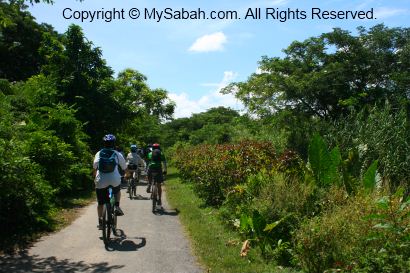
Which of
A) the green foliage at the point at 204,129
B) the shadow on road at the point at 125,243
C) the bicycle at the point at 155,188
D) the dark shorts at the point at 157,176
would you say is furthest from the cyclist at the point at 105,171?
the green foliage at the point at 204,129

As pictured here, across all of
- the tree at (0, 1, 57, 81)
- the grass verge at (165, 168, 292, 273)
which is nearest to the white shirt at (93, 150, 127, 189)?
the grass verge at (165, 168, 292, 273)

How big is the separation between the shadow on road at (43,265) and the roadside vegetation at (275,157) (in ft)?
2.63

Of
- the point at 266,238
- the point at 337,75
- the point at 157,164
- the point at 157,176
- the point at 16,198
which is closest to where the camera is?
the point at 266,238

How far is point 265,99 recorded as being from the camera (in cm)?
2294

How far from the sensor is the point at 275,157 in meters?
12.8

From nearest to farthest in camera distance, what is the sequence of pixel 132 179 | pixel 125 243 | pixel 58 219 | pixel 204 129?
pixel 125 243 → pixel 58 219 → pixel 132 179 → pixel 204 129

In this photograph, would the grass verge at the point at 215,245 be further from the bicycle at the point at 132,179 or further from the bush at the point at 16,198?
the bicycle at the point at 132,179

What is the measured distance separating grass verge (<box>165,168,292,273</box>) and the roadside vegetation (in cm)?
4

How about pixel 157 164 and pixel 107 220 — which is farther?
pixel 157 164

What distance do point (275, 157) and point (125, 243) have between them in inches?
224

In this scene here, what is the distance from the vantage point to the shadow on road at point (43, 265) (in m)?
6.84

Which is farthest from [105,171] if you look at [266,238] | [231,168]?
[231,168]

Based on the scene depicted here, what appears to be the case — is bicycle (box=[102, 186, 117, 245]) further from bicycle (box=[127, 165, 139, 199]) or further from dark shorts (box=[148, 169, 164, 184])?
bicycle (box=[127, 165, 139, 199])

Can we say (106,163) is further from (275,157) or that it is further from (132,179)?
(132,179)
